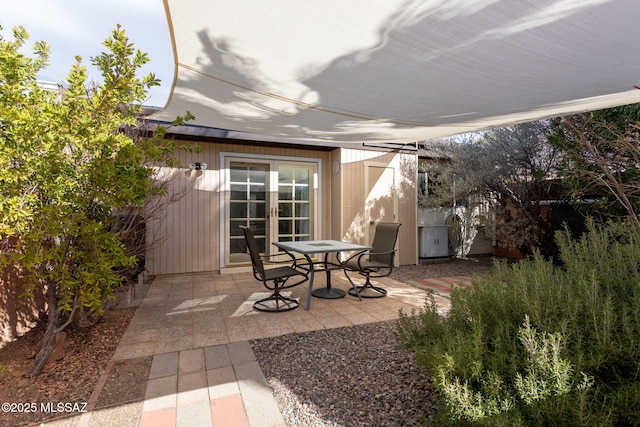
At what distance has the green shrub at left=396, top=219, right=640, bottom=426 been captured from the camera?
4.01 ft

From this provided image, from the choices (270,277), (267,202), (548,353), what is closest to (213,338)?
(270,277)

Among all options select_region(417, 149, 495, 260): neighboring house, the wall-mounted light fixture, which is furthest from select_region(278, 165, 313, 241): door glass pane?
select_region(417, 149, 495, 260): neighboring house

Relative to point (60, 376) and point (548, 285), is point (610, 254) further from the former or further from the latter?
point (60, 376)

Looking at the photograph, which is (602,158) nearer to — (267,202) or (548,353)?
(548,353)

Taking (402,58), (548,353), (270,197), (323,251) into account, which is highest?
(402,58)

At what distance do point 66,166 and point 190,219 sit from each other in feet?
12.6

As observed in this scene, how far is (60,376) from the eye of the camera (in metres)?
2.36

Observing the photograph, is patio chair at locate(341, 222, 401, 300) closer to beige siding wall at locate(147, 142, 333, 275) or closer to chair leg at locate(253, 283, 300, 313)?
chair leg at locate(253, 283, 300, 313)

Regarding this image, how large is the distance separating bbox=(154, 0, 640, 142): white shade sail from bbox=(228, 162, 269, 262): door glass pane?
2.92 m

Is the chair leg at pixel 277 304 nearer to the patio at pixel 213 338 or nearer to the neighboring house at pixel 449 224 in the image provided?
the patio at pixel 213 338

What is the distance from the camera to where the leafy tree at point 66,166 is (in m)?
2.05

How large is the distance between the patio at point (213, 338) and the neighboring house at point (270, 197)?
0.82 meters

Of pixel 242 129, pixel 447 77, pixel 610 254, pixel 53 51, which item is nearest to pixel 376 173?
pixel 242 129

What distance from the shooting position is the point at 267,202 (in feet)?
21.7
